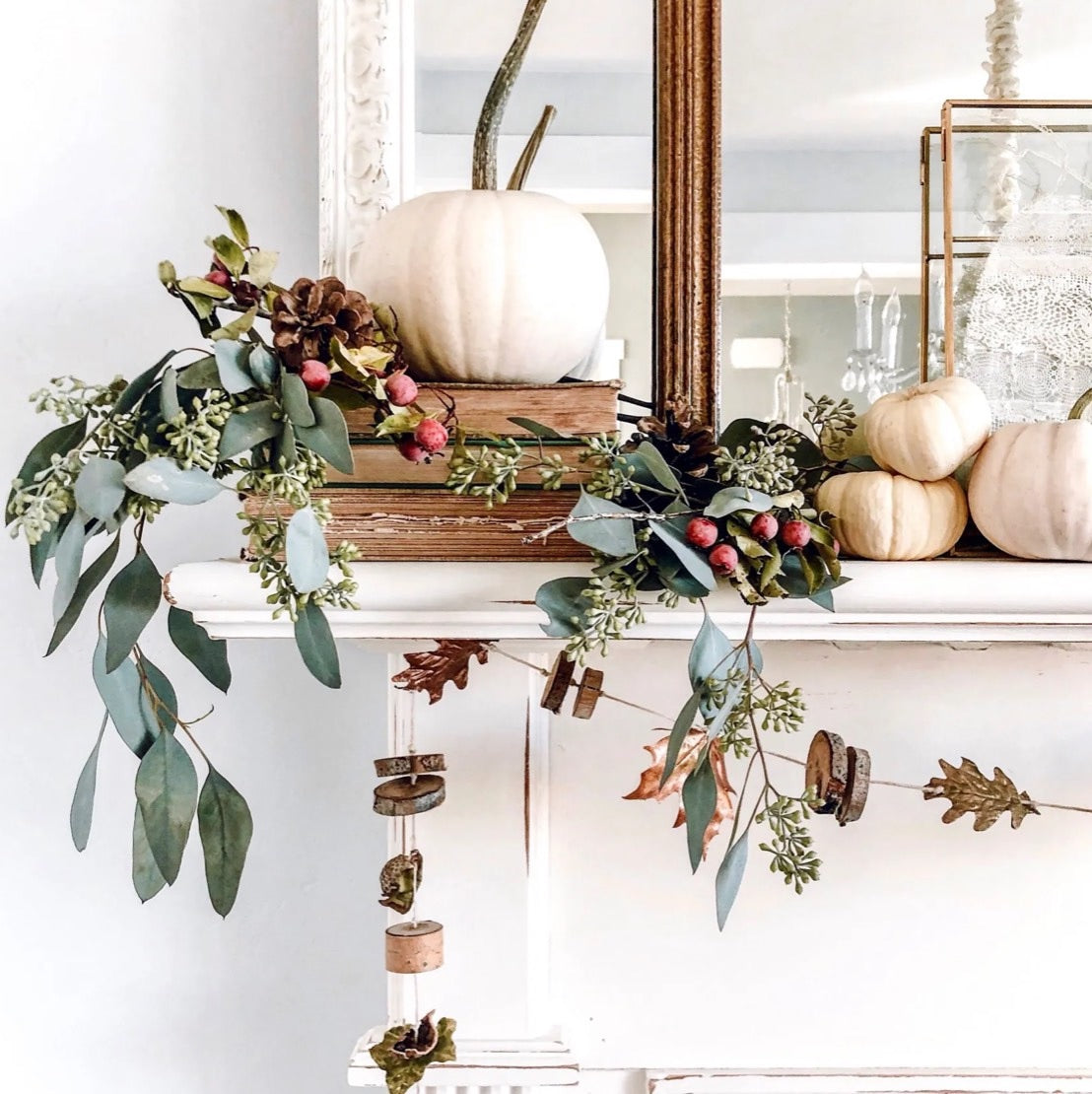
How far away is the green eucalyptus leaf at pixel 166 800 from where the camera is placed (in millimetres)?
586

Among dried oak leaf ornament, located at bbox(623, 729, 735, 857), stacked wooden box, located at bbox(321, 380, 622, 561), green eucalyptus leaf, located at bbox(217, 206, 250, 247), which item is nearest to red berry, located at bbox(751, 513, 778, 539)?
stacked wooden box, located at bbox(321, 380, 622, 561)

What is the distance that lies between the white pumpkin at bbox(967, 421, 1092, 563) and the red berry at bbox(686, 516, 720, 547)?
0.17 metres

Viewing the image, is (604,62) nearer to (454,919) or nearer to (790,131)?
(790,131)

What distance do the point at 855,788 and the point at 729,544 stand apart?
19 cm

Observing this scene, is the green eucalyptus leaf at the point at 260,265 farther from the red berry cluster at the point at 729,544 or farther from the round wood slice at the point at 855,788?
the round wood slice at the point at 855,788

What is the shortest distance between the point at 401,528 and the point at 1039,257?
46 cm

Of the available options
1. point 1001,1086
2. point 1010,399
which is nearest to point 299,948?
point 1001,1086

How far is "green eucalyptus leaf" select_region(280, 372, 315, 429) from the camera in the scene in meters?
0.52

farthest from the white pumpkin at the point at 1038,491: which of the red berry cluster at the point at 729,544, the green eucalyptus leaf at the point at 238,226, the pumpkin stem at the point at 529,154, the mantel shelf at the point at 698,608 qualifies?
the green eucalyptus leaf at the point at 238,226

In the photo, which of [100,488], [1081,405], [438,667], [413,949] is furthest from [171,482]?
[1081,405]

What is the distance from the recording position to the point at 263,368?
54 centimetres

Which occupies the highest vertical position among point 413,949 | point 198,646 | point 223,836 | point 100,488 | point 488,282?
point 488,282

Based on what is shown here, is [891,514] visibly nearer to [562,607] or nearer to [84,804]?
[562,607]

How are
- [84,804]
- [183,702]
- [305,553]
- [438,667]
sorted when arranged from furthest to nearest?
[183,702] < [438,667] < [84,804] < [305,553]
